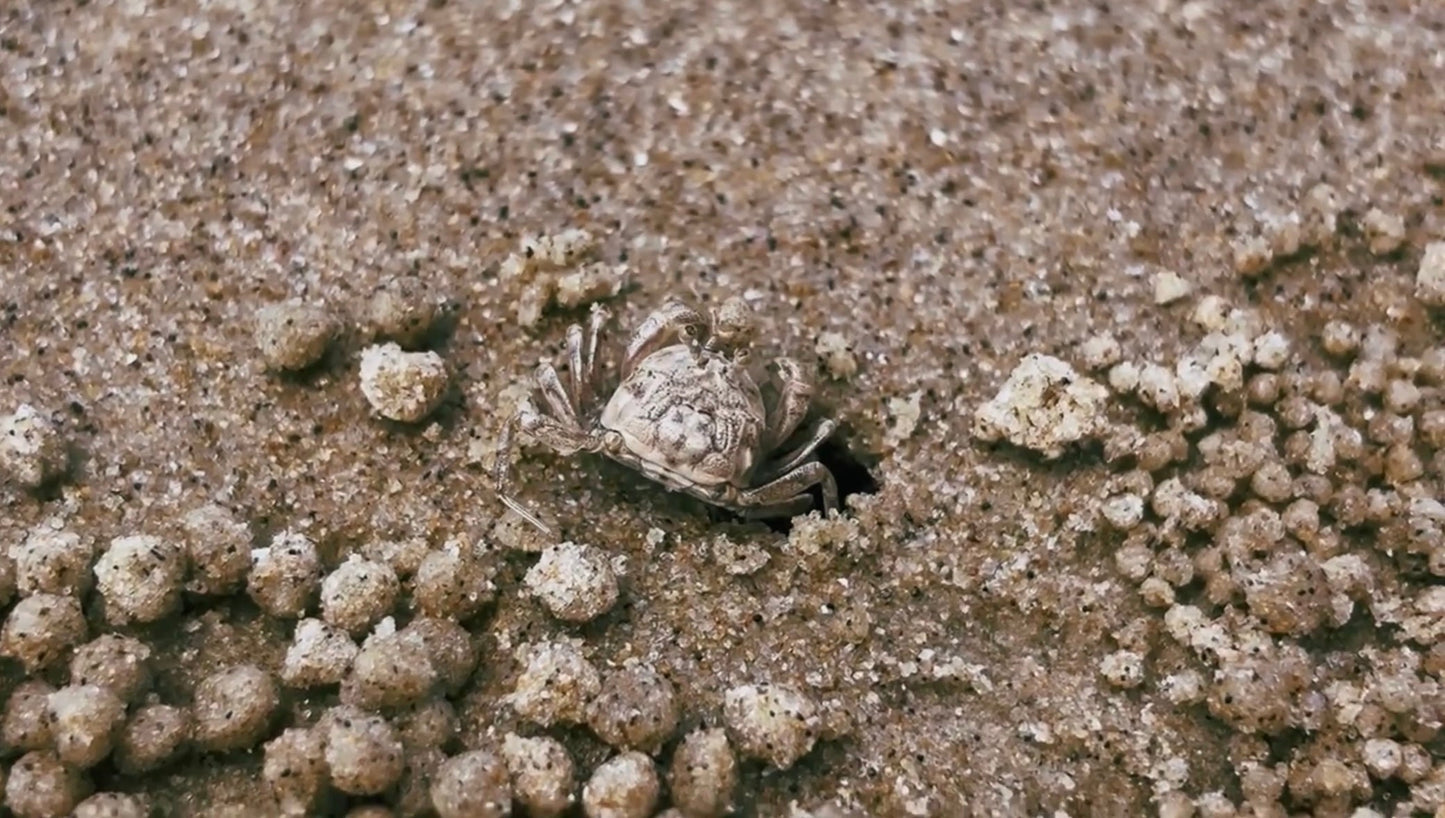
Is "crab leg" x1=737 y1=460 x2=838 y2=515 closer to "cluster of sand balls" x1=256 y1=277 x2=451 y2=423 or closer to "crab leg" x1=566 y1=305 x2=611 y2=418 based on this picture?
"crab leg" x1=566 y1=305 x2=611 y2=418

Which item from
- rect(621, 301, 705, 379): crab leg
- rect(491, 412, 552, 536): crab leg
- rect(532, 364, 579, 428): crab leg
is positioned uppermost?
rect(621, 301, 705, 379): crab leg

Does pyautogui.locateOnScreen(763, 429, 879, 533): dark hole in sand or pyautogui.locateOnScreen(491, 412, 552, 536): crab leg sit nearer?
pyautogui.locateOnScreen(491, 412, 552, 536): crab leg

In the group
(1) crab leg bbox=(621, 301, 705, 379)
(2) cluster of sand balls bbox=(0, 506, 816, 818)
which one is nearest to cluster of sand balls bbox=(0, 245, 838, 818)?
(2) cluster of sand balls bbox=(0, 506, 816, 818)

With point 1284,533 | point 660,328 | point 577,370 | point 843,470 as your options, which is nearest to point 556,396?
point 577,370

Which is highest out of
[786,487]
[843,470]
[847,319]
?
[847,319]

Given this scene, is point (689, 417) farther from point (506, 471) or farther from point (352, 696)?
point (352, 696)

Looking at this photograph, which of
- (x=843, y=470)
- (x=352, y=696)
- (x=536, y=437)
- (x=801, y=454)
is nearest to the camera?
(x=352, y=696)

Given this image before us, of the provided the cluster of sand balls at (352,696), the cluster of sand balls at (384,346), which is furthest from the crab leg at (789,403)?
the cluster of sand balls at (384,346)

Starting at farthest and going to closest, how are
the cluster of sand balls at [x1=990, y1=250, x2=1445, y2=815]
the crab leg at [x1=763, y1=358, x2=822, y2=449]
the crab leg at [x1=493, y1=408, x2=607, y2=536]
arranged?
the crab leg at [x1=763, y1=358, x2=822, y2=449], the crab leg at [x1=493, y1=408, x2=607, y2=536], the cluster of sand balls at [x1=990, y1=250, x2=1445, y2=815]
